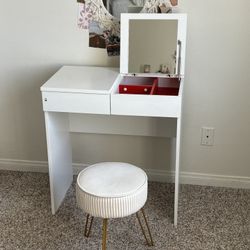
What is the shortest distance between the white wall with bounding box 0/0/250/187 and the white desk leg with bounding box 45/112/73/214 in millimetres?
170

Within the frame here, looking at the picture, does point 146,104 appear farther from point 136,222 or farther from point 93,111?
point 136,222

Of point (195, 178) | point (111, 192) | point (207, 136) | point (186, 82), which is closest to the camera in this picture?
point (111, 192)

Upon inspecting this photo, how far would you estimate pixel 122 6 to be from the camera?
2.38m

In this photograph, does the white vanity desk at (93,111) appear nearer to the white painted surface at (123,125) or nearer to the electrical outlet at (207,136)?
the white painted surface at (123,125)

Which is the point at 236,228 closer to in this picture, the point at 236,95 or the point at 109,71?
the point at 236,95

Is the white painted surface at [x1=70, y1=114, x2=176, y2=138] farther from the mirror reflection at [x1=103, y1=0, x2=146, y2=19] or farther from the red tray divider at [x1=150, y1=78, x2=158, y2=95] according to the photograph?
the mirror reflection at [x1=103, y1=0, x2=146, y2=19]

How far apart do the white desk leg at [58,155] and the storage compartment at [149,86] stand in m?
0.39

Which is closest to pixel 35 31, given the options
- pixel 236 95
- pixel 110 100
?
pixel 110 100

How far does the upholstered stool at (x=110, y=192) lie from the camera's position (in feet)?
6.25

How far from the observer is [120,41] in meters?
2.36

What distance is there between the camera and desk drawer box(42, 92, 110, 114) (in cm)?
214

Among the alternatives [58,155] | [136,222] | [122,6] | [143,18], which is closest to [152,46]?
[143,18]

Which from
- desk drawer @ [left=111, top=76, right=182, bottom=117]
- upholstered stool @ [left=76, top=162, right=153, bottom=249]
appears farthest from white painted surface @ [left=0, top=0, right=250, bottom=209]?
upholstered stool @ [left=76, top=162, right=153, bottom=249]

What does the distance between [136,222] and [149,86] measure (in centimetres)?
70
